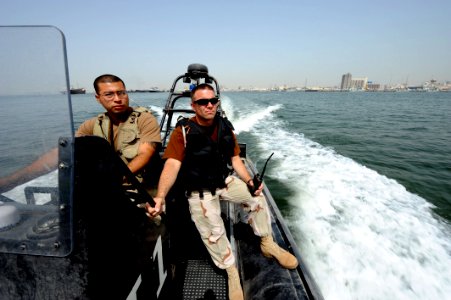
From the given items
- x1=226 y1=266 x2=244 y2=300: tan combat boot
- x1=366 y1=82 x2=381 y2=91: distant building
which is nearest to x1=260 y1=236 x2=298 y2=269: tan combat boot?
x1=226 y1=266 x2=244 y2=300: tan combat boot

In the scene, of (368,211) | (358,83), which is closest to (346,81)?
(358,83)

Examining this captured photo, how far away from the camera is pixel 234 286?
2104 millimetres

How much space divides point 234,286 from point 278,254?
54 centimetres

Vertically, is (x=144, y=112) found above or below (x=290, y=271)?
above

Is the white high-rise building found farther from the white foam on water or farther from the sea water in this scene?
the white foam on water

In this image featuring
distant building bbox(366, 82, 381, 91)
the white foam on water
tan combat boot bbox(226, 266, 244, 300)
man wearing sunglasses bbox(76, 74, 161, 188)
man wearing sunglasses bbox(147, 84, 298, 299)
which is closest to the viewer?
tan combat boot bbox(226, 266, 244, 300)

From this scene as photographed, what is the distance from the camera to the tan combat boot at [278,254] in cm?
225

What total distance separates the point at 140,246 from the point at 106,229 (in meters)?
0.41

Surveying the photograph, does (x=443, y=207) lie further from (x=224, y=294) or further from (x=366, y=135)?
(x=366, y=135)

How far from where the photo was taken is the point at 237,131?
1362 cm

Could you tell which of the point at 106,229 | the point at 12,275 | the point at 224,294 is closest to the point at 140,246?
the point at 106,229

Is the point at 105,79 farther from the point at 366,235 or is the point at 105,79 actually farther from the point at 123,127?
the point at 366,235

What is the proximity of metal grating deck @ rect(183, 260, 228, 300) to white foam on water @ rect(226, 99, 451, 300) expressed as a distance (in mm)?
1760

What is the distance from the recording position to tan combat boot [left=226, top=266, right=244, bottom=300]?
205cm
